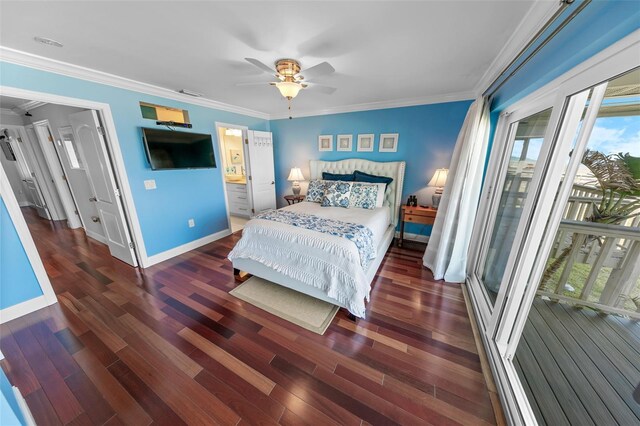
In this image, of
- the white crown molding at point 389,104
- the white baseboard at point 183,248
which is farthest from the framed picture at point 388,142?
the white baseboard at point 183,248

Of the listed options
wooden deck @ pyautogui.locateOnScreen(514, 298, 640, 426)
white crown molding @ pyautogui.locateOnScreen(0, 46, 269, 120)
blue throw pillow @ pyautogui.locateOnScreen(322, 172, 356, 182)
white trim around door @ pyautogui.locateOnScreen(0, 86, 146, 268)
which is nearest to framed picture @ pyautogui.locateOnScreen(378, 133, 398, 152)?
blue throw pillow @ pyautogui.locateOnScreen(322, 172, 356, 182)

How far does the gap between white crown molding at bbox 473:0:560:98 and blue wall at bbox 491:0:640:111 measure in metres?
0.13

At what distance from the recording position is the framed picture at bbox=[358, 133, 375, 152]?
360 centimetres

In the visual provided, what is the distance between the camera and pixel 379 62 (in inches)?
77.4

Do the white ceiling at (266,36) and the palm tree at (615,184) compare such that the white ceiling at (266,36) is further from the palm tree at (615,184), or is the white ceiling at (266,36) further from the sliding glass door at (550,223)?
the palm tree at (615,184)

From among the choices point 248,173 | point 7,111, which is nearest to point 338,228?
point 248,173

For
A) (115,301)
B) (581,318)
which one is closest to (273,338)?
(115,301)

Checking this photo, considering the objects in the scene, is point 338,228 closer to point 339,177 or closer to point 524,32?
point 339,177

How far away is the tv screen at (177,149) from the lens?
2.67m

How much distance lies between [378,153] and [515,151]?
1890 millimetres

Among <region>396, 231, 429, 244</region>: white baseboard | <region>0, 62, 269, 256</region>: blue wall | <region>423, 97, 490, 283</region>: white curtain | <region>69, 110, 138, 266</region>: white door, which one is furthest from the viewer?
<region>396, 231, 429, 244</region>: white baseboard

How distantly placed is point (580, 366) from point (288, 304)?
→ 229cm

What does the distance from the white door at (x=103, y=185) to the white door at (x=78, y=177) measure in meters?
0.28

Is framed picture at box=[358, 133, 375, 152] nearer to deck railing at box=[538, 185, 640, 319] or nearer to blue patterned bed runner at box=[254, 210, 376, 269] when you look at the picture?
blue patterned bed runner at box=[254, 210, 376, 269]
